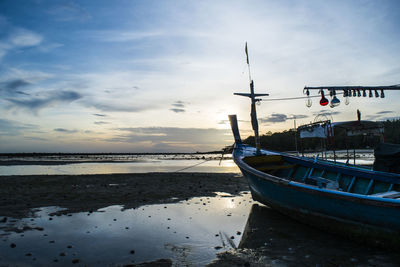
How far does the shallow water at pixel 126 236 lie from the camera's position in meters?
6.42

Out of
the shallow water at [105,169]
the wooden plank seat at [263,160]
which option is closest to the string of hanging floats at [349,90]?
the wooden plank seat at [263,160]

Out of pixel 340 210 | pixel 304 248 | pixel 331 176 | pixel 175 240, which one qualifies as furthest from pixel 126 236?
pixel 331 176

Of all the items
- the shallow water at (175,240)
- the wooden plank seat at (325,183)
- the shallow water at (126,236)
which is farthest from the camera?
the wooden plank seat at (325,183)

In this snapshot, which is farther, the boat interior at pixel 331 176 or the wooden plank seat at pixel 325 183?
the wooden plank seat at pixel 325 183

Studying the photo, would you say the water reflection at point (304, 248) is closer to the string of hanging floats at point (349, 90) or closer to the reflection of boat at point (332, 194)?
the reflection of boat at point (332, 194)

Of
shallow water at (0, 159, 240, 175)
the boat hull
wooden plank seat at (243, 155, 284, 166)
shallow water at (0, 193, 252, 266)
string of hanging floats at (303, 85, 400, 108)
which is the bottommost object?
shallow water at (0, 159, 240, 175)

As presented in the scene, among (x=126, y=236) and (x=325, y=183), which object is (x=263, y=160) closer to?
(x=325, y=183)

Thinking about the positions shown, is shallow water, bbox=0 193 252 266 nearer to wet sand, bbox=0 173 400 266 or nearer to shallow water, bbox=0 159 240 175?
wet sand, bbox=0 173 400 266

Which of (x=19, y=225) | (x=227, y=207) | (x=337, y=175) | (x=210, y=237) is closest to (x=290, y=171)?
(x=337, y=175)

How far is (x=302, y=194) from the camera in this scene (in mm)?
8477

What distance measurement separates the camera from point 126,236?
8.05 m

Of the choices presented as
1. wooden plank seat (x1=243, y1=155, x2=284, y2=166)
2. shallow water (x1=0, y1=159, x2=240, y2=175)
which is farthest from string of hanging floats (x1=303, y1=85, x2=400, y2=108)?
shallow water (x1=0, y1=159, x2=240, y2=175)

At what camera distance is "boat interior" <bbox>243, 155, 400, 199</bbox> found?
9094 millimetres

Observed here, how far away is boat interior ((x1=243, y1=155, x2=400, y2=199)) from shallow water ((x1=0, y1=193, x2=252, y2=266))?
10.5 feet
